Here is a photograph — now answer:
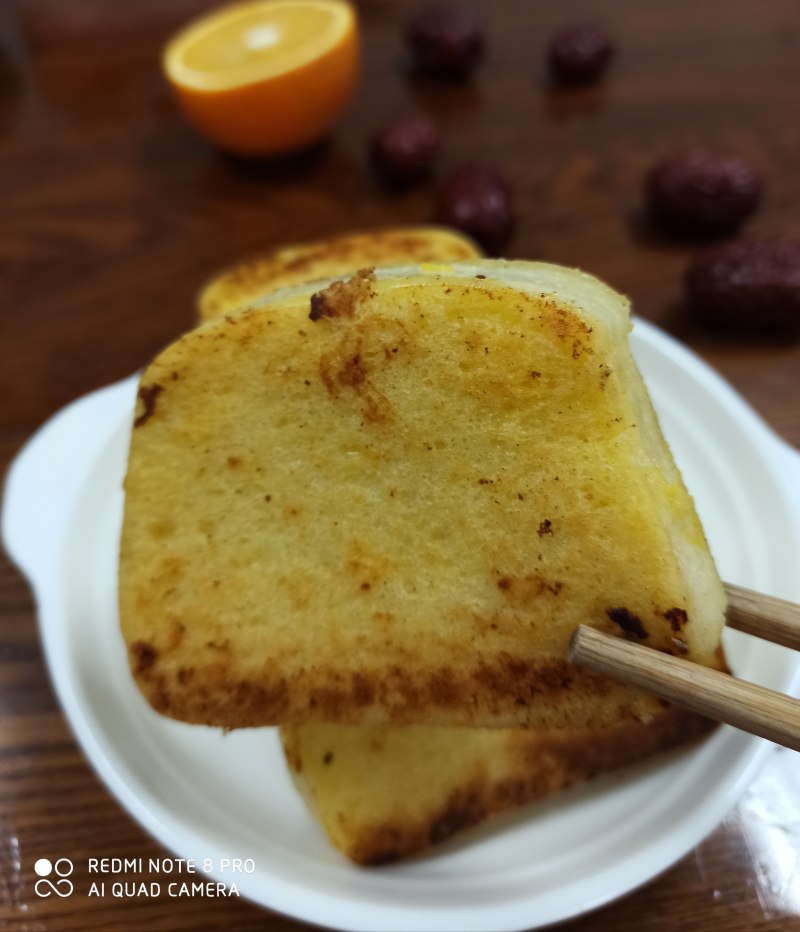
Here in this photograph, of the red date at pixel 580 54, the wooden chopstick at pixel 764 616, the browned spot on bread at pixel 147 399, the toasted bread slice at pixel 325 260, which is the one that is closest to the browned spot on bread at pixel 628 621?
the wooden chopstick at pixel 764 616

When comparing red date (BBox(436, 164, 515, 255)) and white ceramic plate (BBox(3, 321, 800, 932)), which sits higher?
red date (BBox(436, 164, 515, 255))

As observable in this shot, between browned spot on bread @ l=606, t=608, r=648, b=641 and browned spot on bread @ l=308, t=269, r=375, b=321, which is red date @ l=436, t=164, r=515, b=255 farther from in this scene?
browned spot on bread @ l=606, t=608, r=648, b=641

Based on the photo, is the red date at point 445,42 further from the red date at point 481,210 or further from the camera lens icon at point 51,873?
the camera lens icon at point 51,873

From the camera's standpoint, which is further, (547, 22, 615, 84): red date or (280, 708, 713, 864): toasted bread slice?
(547, 22, 615, 84): red date

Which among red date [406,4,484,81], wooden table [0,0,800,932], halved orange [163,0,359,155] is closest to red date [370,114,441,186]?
wooden table [0,0,800,932]

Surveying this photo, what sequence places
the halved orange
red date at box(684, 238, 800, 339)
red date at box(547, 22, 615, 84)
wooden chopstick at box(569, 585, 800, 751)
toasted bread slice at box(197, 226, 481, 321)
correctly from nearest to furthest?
wooden chopstick at box(569, 585, 800, 751) < toasted bread slice at box(197, 226, 481, 321) < red date at box(684, 238, 800, 339) < the halved orange < red date at box(547, 22, 615, 84)

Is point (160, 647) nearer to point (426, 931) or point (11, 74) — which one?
point (426, 931)

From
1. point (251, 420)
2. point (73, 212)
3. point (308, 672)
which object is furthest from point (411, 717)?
point (73, 212)
